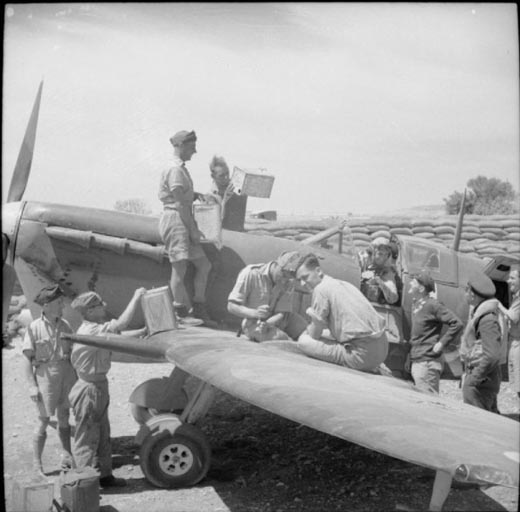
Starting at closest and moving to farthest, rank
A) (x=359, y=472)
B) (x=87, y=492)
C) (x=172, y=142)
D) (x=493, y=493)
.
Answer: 1. (x=87, y=492)
2. (x=493, y=493)
3. (x=359, y=472)
4. (x=172, y=142)

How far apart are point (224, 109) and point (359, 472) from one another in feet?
37.1

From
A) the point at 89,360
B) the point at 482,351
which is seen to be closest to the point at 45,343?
the point at 89,360

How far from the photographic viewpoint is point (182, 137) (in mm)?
6496

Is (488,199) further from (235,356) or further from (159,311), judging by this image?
(235,356)

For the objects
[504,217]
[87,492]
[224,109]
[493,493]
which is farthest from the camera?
[224,109]

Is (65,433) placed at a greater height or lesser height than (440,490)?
lesser

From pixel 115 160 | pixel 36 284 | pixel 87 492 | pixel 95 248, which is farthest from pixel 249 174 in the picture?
pixel 115 160

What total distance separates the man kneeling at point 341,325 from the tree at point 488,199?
51.4 feet

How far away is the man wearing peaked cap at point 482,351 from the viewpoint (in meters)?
6.18

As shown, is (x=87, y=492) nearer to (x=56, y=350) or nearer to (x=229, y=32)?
(x=56, y=350)

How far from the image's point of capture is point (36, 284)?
6.93 metres

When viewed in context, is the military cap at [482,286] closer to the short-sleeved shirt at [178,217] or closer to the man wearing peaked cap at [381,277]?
the man wearing peaked cap at [381,277]

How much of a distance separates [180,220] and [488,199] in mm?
22156

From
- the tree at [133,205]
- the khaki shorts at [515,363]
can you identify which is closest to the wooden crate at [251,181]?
the khaki shorts at [515,363]
